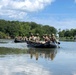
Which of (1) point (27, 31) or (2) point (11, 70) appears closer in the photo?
(2) point (11, 70)

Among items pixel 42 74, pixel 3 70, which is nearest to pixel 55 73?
pixel 42 74

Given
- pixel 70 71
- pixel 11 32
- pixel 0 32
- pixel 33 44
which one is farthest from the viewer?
pixel 11 32

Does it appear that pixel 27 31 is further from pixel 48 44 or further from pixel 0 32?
pixel 48 44

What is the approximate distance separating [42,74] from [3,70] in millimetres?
2392

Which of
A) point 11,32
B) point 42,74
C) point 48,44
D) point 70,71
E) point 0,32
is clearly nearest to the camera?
point 42,74

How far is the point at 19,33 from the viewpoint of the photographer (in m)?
187

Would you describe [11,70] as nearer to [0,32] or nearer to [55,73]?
[55,73]

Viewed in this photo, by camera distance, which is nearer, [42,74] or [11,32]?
[42,74]

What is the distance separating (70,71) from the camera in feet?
50.6

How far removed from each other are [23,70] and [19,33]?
565 ft

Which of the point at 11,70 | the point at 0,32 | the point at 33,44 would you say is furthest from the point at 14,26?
the point at 11,70

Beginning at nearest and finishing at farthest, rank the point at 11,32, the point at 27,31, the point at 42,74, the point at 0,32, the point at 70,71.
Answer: the point at 42,74 → the point at 70,71 → the point at 0,32 → the point at 11,32 → the point at 27,31

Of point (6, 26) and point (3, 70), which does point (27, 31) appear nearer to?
point (6, 26)

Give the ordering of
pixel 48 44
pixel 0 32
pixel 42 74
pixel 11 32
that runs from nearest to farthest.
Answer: pixel 42 74 → pixel 48 44 → pixel 0 32 → pixel 11 32
